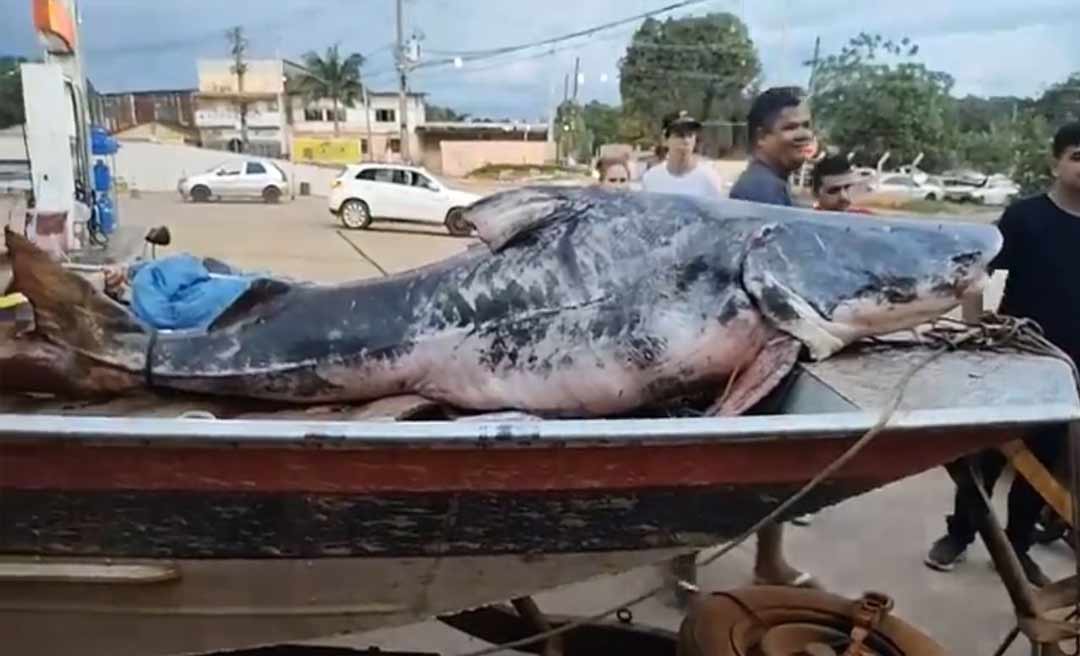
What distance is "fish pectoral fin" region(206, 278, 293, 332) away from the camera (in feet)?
7.98

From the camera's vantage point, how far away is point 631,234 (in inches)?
87.8

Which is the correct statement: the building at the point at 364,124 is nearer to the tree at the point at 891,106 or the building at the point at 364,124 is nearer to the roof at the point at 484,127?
the roof at the point at 484,127

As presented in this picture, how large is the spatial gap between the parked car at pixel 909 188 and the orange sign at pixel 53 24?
17117 millimetres

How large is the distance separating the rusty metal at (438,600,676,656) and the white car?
52.0 ft

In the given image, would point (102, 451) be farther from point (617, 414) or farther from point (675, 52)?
point (675, 52)

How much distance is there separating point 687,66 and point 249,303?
3717 cm

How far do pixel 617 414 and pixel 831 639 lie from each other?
2.19 ft

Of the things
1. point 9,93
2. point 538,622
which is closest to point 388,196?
point 9,93

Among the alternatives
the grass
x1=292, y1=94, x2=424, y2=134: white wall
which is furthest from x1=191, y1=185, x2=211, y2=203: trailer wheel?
x1=292, y1=94, x2=424, y2=134: white wall

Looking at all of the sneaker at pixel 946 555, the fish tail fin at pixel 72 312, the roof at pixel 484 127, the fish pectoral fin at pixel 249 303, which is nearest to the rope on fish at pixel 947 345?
the fish pectoral fin at pixel 249 303

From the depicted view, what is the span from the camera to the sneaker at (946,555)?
3.66m

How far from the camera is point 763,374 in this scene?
2.06 metres

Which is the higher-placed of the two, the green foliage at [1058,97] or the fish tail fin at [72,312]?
the green foliage at [1058,97]

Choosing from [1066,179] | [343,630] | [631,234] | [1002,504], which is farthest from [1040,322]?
[343,630]
